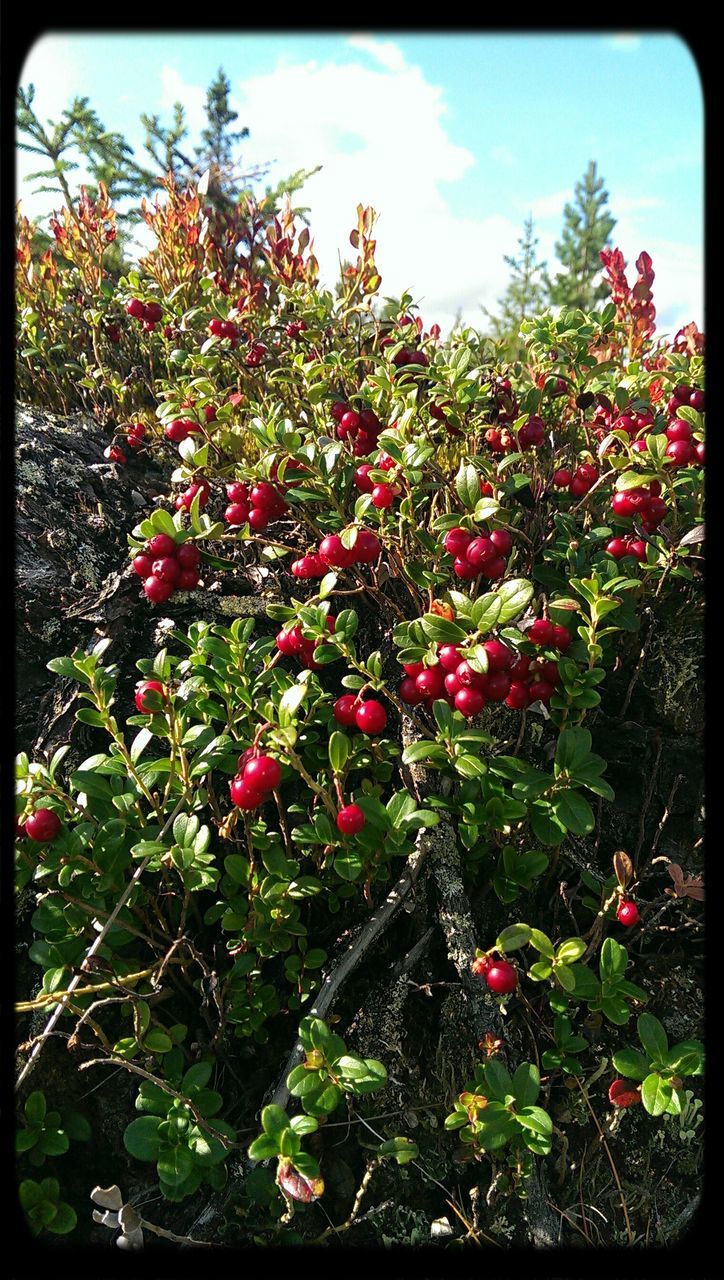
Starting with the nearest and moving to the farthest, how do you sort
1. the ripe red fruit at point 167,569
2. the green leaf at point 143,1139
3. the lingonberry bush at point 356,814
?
the green leaf at point 143,1139, the lingonberry bush at point 356,814, the ripe red fruit at point 167,569

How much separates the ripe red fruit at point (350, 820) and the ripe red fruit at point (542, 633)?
0.58 meters

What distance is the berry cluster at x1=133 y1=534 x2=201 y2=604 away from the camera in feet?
6.75

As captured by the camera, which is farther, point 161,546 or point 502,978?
point 161,546

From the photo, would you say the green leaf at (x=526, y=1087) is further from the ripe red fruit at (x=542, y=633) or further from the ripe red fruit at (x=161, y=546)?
the ripe red fruit at (x=161, y=546)

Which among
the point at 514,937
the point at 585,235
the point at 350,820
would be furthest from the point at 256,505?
the point at 585,235

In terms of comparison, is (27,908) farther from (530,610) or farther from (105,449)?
(105,449)

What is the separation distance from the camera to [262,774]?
157 cm

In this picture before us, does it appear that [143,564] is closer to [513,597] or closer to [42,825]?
[42,825]

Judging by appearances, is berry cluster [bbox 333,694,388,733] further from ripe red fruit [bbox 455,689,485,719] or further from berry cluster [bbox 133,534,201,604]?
berry cluster [bbox 133,534,201,604]

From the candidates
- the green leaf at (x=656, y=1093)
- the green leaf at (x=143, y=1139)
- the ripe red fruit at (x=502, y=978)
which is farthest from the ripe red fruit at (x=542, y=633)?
the green leaf at (x=143, y=1139)

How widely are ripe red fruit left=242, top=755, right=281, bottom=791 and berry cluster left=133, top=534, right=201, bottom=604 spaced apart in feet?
2.22

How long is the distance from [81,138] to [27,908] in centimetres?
716

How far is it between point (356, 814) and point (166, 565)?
2.87ft

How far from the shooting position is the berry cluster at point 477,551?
5.93 ft
